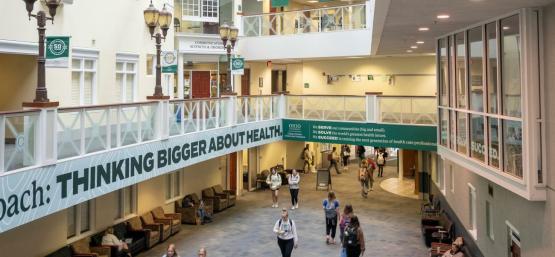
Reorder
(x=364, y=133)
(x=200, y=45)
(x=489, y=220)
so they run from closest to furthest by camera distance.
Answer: (x=489, y=220), (x=364, y=133), (x=200, y=45)

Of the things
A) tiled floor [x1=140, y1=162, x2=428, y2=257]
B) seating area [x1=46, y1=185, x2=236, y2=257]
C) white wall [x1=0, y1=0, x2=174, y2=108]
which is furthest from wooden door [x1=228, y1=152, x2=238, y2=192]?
white wall [x1=0, y1=0, x2=174, y2=108]

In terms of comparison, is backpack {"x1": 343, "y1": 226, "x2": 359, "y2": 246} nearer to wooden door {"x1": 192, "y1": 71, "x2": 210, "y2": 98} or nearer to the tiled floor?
the tiled floor

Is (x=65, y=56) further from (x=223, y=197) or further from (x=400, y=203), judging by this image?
(x=400, y=203)

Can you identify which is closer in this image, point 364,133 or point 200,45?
point 364,133

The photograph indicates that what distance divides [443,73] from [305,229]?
738cm

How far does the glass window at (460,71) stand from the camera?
394 inches

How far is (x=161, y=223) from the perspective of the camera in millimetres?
15734

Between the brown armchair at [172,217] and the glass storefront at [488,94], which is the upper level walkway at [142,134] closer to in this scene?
the brown armchair at [172,217]

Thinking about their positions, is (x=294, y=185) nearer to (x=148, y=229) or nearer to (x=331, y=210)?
(x=331, y=210)

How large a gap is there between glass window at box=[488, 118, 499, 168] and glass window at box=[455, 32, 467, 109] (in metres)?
1.68

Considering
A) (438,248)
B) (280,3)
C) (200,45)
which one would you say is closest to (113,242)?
(438,248)

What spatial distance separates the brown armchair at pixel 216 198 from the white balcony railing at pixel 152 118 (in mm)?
3552

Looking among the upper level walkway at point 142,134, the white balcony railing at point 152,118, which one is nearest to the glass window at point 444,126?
the upper level walkway at point 142,134

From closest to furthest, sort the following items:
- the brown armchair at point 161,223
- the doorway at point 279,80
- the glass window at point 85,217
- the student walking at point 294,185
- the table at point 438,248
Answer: the table at point 438,248 < the glass window at point 85,217 < the brown armchair at point 161,223 < the student walking at point 294,185 < the doorway at point 279,80
